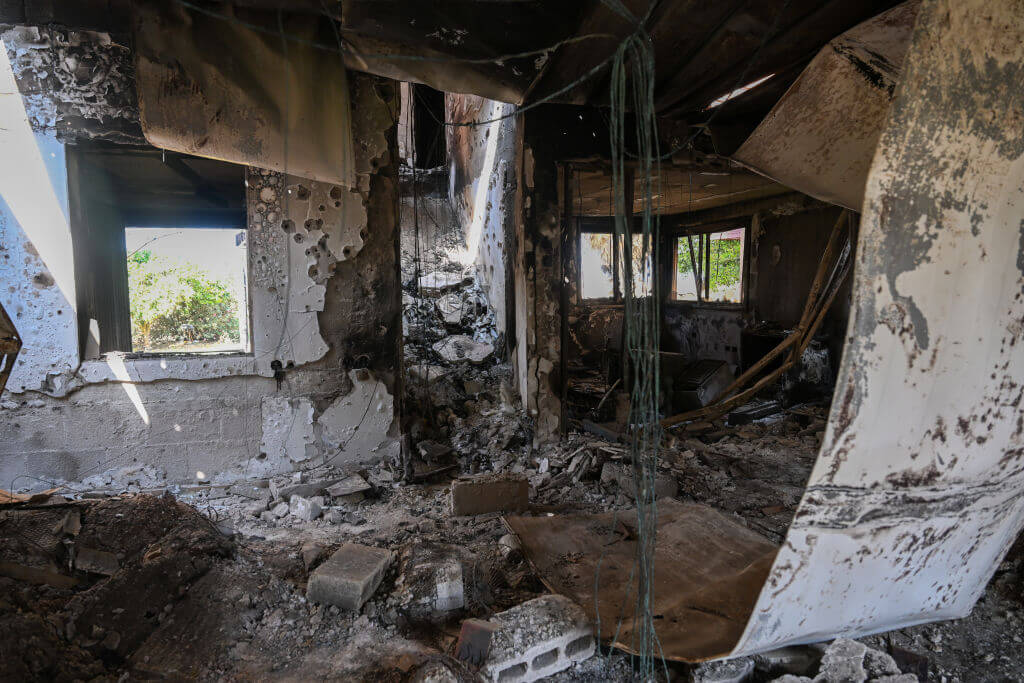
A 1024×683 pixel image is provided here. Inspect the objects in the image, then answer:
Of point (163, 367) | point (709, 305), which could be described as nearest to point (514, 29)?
point (163, 367)

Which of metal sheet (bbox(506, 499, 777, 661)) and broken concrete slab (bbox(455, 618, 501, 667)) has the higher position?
broken concrete slab (bbox(455, 618, 501, 667))

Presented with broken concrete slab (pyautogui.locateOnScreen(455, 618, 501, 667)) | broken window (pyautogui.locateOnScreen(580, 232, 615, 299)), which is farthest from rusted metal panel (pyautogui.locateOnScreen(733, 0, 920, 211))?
broken window (pyautogui.locateOnScreen(580, 232, 615, 299))

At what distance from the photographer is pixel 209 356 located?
3.80 metres

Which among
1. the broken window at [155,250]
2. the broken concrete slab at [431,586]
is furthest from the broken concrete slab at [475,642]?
the broken window at [155,250]

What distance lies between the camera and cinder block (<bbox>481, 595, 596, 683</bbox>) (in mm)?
2031

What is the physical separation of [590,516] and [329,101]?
3062mm

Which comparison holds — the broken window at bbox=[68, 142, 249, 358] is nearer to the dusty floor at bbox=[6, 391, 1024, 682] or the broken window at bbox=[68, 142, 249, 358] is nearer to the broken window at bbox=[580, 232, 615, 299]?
the dusty floor at bbox=[6, 391, 1024, 682]

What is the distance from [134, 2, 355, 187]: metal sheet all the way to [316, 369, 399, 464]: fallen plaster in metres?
1.55

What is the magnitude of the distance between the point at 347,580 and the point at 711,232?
28.9 ft

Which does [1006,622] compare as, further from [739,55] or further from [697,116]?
[697,116]

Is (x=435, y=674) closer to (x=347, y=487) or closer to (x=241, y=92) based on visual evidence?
(x=347, y=487)

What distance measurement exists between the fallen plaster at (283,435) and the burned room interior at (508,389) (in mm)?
23

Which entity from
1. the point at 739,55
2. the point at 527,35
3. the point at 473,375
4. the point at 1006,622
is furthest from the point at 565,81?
the point at 1006,622

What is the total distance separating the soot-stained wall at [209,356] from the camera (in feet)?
11.4
